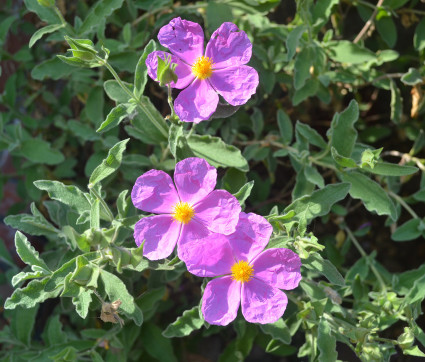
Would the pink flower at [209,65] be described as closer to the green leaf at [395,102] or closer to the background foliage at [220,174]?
the background foliage at [220,174]

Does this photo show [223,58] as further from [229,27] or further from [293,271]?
[293,271]

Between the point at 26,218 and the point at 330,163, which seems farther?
the point at 330,163

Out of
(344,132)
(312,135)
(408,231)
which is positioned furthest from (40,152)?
(408,231)

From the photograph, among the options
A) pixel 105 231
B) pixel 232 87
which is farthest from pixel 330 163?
pixel 105 231

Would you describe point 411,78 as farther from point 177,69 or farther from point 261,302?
point 261,302

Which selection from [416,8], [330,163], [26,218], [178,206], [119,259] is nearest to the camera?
[119,259]
